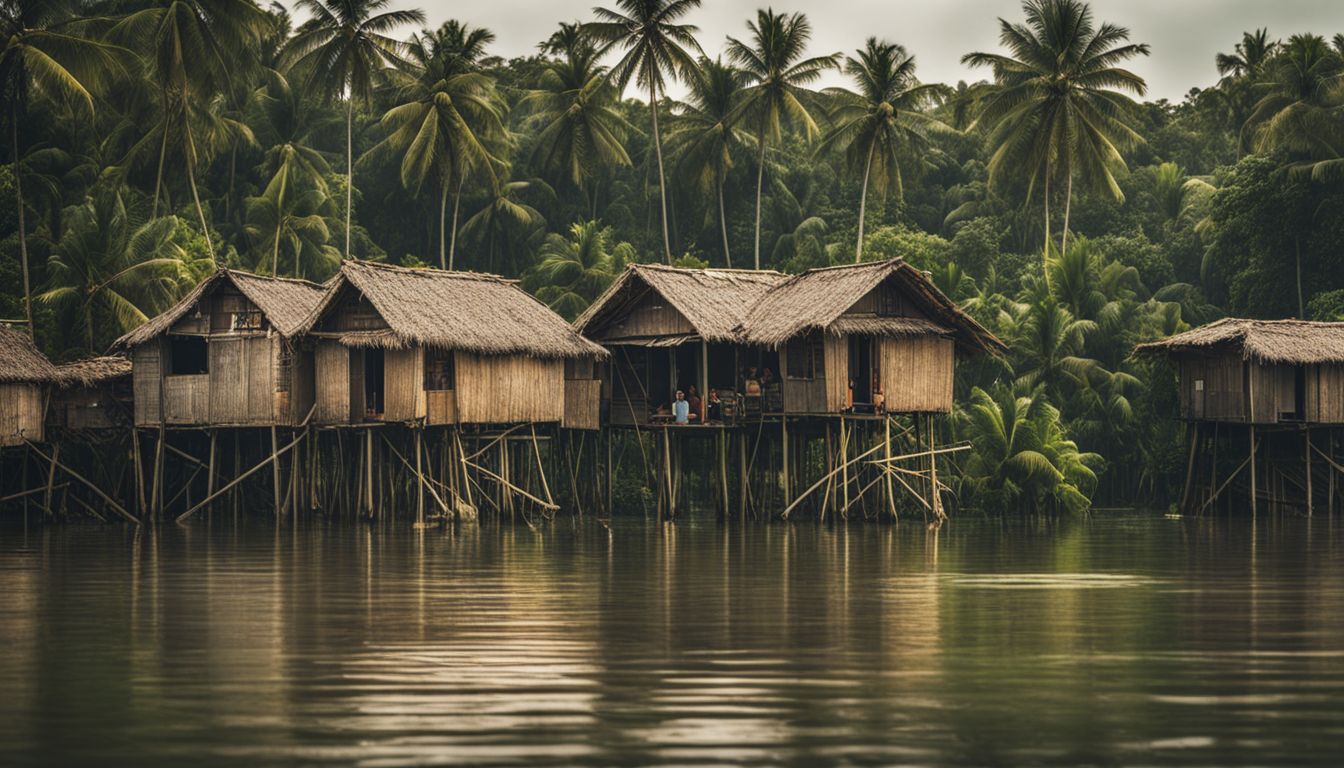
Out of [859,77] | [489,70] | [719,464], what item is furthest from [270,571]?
[489,70]

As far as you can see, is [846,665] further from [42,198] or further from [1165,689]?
[42,198]

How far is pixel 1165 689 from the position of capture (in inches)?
497

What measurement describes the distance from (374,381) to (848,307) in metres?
9.83

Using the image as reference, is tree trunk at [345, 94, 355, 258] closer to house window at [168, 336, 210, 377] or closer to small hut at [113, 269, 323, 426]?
house window at [168, 336, 210, 377]

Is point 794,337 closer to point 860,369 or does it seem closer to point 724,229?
point 860,369

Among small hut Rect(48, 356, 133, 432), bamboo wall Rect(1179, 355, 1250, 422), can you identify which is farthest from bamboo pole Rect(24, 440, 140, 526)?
bamboo wall Rect(1179, 355, 1250, 422)

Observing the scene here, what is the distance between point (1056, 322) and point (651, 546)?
64.1ft

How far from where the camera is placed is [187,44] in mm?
43656

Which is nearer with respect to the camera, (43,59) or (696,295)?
(696,295)

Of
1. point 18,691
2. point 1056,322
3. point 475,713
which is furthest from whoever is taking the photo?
point 1056,322

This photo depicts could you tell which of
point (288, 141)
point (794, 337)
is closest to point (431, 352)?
point (794, 337)

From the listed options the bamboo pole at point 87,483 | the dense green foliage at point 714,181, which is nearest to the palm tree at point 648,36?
the dense green foliage at point 714,181

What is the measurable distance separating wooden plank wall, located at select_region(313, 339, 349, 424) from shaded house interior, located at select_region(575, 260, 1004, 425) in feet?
17.2

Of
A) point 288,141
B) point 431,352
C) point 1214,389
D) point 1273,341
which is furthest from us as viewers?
point 288,141
